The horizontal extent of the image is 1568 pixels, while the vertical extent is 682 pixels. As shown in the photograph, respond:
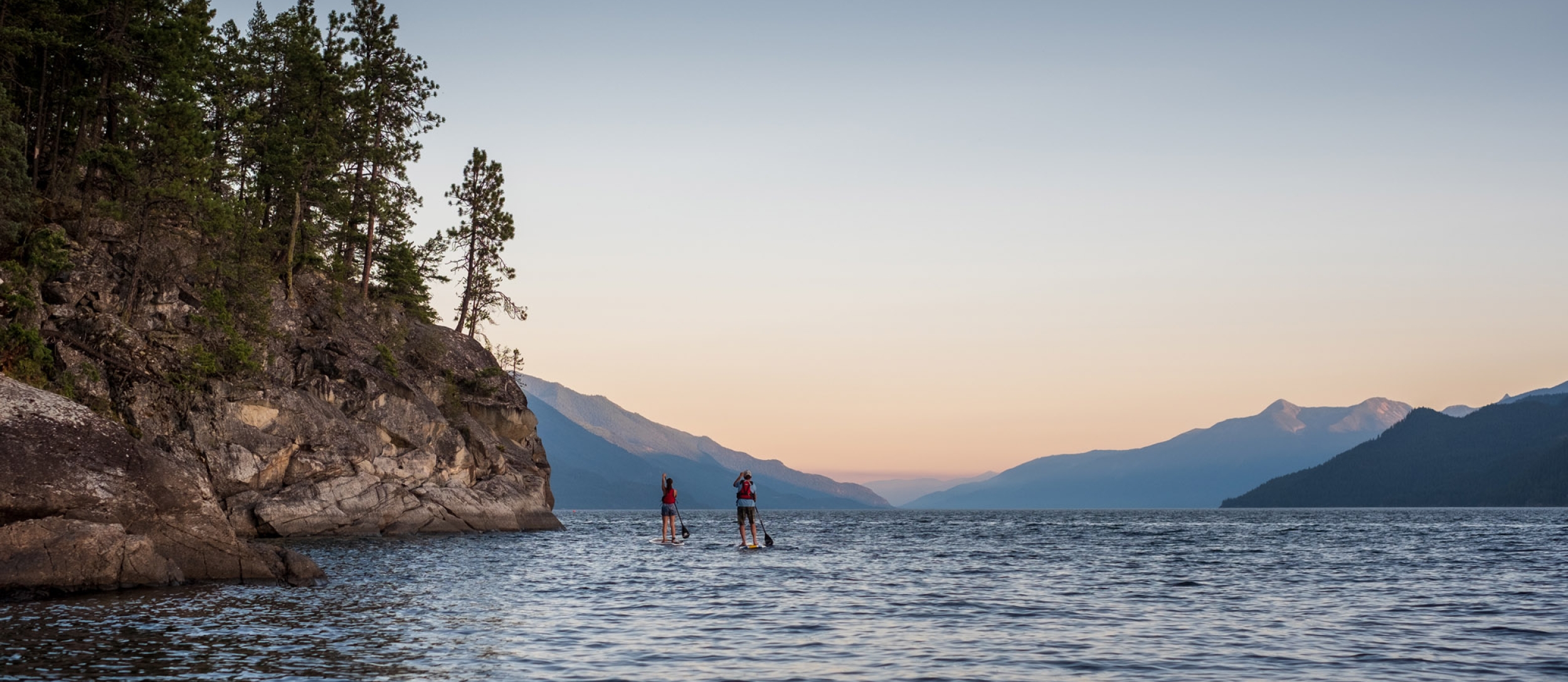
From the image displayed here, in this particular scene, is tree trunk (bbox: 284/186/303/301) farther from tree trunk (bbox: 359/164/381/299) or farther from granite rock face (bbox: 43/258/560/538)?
tree trunk (bbox: 359/164/381/299)

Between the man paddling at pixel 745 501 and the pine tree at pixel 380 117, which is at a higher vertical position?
the pine tree at pixel 380 117

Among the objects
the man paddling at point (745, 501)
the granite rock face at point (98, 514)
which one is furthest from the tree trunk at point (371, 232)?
the granite rock face at point (98, 514)

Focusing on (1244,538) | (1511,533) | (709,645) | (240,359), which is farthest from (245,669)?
(1511,533)

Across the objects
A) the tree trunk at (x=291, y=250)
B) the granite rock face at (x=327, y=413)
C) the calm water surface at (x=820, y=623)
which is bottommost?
the calm water surface at (x=820, y=623)

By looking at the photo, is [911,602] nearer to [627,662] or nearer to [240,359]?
[627,662]

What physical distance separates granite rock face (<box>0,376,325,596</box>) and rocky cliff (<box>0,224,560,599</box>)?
5 centimetres

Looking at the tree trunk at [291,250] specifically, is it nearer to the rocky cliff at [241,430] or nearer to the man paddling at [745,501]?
the rocky cliff at [241,430]

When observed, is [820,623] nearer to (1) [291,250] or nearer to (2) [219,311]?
(2) [219,311]

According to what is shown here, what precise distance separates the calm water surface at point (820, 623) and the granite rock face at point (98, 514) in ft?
4.13

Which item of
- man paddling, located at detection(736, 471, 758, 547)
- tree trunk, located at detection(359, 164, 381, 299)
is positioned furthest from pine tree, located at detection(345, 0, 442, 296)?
man paddling, located at detection(736, 471, 758, 547)

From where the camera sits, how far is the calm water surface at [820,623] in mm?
15273

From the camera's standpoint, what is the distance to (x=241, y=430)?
48250 millimetres

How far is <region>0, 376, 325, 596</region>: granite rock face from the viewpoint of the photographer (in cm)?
2291

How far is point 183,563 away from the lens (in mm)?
26359
